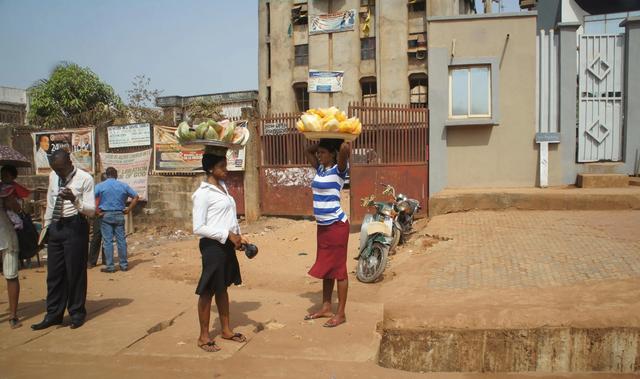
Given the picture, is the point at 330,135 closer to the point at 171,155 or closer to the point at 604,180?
the point at 604,180

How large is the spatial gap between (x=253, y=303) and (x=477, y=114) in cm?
706

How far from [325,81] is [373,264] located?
12043mm

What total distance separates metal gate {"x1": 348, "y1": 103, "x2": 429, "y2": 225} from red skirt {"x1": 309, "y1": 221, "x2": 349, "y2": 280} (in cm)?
580

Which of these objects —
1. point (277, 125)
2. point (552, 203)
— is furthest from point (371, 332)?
point (277, 125)

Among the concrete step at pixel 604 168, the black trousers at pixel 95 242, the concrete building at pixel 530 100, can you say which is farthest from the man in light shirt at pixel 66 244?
the concrete step at pixel 604 168

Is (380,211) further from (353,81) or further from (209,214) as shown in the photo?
(353,81)

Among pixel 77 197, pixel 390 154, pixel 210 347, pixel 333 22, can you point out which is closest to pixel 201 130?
pixel 77 197

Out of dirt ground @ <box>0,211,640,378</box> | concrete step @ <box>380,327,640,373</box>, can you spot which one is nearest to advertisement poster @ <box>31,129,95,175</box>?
dirt ground @ <box>0,211,640,378</box>

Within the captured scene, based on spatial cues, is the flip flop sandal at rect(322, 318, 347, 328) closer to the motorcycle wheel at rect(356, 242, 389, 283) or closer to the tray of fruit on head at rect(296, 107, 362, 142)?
the tray of fruit on head at rect(296, 107, 362, 142)

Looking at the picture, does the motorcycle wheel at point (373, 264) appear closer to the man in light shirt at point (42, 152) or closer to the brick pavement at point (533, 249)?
the brick pavement at point (533, 249)

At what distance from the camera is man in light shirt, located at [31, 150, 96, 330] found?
15.9 feet

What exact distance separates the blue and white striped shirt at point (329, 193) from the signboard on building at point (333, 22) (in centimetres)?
2765

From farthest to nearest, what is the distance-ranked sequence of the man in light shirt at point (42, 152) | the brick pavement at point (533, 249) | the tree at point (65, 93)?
the tree at point (65, 93) < the man in light shirt at point (42, 152) < the brick pavement at point (533, 249)

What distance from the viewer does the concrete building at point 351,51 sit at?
2936cm
